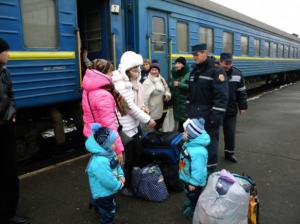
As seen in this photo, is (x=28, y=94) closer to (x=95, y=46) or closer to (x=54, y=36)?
(x=54, y=36)

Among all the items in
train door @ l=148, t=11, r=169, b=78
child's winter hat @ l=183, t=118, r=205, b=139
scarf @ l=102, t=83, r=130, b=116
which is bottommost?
child's winter hat @ l=183, t=118, r=205, b=139

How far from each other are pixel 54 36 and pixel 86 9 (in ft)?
5.59

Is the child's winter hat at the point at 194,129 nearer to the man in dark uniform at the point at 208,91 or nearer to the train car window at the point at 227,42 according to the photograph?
the man in dark uniform at the point at 208,91

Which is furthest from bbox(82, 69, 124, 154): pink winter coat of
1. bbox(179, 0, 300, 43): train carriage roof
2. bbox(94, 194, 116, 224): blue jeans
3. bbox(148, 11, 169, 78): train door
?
bbox(179, 0, 300, 43): train carriage roof

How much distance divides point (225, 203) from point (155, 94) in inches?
114

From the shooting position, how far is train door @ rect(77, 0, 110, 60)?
6.11 m

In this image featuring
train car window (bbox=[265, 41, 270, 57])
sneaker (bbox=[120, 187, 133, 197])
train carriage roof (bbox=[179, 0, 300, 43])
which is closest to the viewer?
sneaker (bbox=[120, 187, 133, 197])

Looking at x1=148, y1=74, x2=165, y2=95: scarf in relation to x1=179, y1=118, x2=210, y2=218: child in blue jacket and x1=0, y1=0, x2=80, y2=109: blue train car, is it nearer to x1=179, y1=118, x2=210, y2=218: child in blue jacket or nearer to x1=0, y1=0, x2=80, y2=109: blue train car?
x1=0, y1=0, x2=80, y2=109: blue train car

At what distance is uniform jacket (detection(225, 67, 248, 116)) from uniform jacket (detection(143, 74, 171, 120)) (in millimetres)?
1035

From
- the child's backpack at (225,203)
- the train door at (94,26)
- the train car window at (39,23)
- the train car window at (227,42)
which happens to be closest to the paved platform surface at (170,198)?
the child's backpack at (225,203)

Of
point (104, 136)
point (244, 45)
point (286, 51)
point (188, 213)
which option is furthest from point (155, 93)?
point (286, 51)

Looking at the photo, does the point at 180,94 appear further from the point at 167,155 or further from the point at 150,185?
the point at 150,185

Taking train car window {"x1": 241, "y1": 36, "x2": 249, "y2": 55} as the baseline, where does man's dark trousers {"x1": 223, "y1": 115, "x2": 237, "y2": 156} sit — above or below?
below

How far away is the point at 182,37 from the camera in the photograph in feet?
27.2
